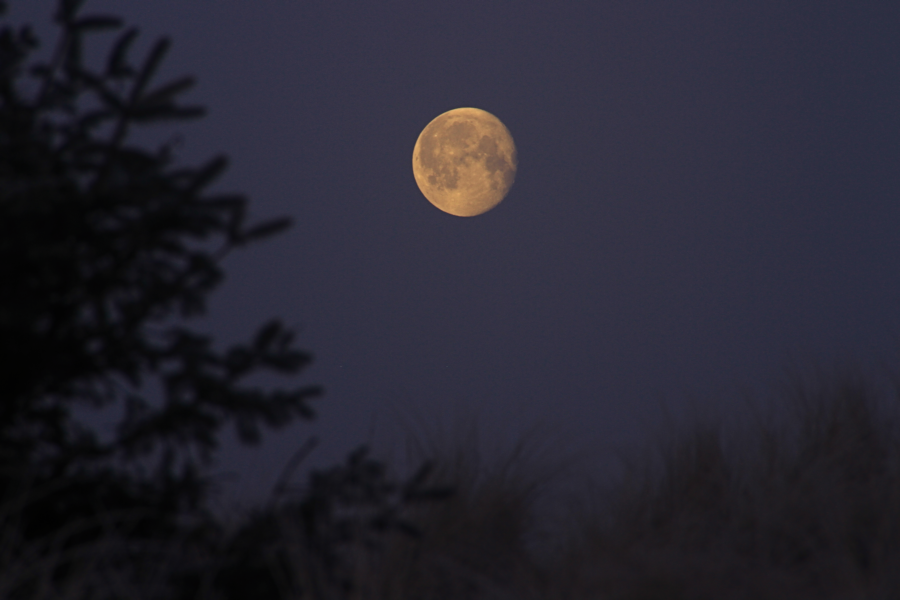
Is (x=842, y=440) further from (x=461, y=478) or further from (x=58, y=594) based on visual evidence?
(x=58, y=594)

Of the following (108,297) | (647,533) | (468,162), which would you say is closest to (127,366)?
(108,297)

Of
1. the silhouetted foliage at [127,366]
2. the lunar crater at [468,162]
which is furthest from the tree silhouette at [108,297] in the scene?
the lunar crater at [468,162]

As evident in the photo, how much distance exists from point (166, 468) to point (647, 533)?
233 centimetres

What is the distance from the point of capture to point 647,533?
3.79m

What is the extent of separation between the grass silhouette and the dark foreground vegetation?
0.05 ft

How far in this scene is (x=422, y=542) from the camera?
3.74 metres

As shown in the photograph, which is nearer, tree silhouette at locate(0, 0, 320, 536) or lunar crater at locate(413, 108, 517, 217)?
tree silhouette at locate(0, 0, 320, 536)

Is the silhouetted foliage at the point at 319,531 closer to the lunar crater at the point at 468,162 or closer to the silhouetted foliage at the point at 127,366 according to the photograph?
the silhouetted foliage at the point at 127,366

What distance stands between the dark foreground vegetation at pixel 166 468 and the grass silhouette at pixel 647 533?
0.02m

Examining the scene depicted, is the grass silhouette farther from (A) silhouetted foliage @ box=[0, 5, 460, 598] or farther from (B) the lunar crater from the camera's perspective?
(B) the lunar crater

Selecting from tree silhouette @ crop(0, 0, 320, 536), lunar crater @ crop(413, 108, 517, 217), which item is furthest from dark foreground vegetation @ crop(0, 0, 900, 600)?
lunar crater @ crop(413, 108, 517, 217)

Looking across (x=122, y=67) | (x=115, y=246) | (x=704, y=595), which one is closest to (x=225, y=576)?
(x=115, y=246)

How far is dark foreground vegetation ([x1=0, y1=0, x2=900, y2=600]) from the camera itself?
299cm

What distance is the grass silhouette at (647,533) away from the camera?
2928 mm
